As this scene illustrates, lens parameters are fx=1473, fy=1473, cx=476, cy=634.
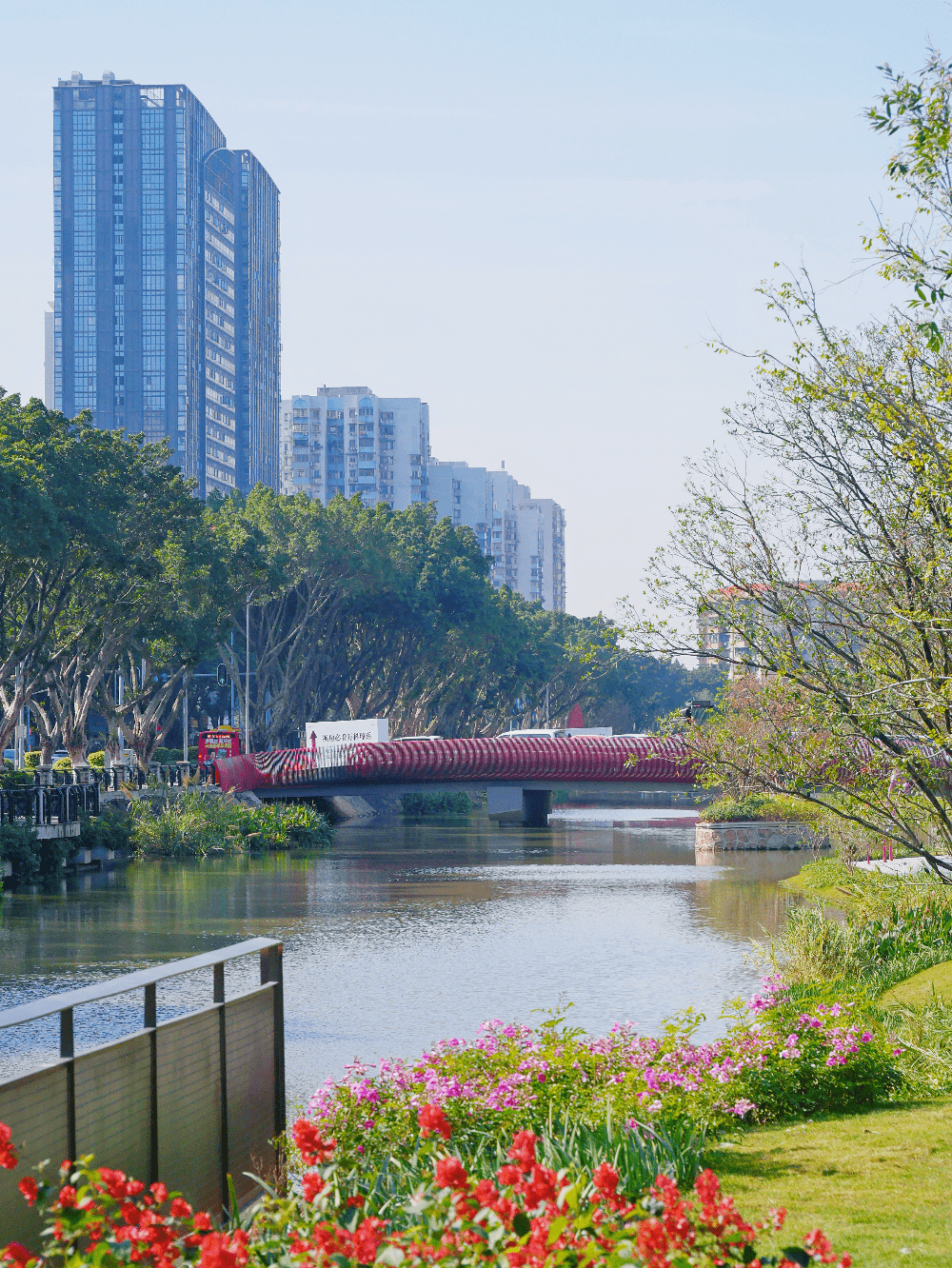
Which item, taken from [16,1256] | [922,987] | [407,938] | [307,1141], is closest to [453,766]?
[407,938]

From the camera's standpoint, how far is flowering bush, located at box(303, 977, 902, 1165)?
8891 millimetres

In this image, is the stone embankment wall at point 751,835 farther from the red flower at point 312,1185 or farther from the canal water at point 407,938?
the red flower at point 312,1185

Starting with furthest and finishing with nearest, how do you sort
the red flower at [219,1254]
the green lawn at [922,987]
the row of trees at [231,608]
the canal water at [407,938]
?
the row of trees at [231,608], the canal water at [407,938], the green lawn at [922,987], the red flower at [219,1254]

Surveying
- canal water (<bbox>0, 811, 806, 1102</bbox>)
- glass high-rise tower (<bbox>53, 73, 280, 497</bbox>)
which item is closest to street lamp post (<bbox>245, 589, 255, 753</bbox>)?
canal water (<bbox>0, 811, 806, 1102</bbox>)

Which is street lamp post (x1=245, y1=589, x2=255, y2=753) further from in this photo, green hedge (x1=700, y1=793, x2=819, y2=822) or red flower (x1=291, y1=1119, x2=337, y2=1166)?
red flower (x1=291, y1=1119, x2=337, y2=1166)

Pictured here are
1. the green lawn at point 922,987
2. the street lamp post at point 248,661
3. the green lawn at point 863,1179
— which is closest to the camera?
the green lawn at point 863,1179

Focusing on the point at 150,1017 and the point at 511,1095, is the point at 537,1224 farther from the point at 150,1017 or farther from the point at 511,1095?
the point at 511,1095

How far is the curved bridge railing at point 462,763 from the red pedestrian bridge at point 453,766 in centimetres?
4

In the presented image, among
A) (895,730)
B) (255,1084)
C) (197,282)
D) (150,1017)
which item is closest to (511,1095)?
(255,1084)

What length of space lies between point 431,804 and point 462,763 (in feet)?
67.8

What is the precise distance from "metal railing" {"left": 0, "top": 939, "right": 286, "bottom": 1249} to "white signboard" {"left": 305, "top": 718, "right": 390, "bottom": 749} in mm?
51572

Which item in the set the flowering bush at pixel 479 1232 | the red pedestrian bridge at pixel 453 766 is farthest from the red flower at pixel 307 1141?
the red pedestrian bridge at pixel 453 766

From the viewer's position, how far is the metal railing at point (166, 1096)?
21.6ft

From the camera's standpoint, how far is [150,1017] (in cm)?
782
